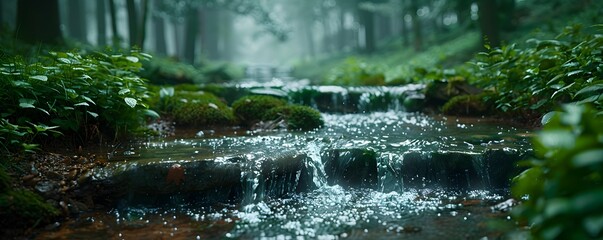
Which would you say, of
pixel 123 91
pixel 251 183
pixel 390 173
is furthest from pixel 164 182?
pixel 390 173

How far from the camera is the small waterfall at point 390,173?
4883mm

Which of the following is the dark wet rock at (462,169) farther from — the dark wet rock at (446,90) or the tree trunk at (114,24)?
the tree trunk at (114,24)

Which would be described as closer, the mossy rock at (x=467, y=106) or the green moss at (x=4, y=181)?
the green moss at (x=4, y=181)

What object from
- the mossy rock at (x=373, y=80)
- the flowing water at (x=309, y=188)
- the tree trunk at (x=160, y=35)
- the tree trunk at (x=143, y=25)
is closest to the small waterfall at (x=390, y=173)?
the flowing water at (x=309, y=188)

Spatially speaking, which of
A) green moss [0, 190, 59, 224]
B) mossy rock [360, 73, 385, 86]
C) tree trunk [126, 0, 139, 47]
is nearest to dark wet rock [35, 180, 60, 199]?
green moss [0, 190, 59, 224]

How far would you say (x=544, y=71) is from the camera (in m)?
Answer: 5.92

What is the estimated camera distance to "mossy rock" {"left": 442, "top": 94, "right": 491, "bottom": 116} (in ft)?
26.3

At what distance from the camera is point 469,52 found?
52.0 feet

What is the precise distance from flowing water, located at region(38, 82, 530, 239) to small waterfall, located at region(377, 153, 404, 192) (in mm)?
11

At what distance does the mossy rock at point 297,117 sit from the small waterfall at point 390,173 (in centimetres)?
239

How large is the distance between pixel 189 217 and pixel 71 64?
7.85 feet

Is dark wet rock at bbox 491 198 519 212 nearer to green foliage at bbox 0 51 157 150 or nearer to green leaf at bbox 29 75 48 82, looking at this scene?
green foliage at bbox 0 51 157 150

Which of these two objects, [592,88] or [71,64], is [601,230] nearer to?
[592,88]

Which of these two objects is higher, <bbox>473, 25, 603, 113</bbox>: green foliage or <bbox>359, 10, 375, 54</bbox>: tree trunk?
<bbox>359, 10, 375, 54</bbox>: tree trunk
